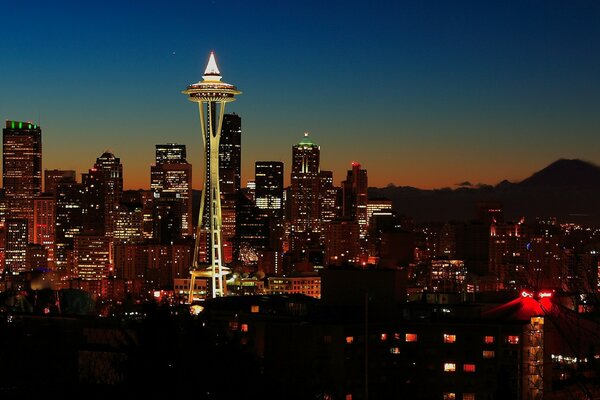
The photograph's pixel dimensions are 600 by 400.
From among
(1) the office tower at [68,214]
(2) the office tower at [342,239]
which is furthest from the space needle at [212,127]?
(1) the office tower at [68,214]

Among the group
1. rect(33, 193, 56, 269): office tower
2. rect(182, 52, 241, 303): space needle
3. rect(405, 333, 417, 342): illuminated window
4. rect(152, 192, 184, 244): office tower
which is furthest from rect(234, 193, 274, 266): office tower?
rect(405, 333, 417, 342): illuminated window

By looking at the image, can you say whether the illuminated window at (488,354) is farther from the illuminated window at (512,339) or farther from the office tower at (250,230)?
the office tower at (250,230)

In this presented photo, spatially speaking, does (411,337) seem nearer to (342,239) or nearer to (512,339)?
(512,339)

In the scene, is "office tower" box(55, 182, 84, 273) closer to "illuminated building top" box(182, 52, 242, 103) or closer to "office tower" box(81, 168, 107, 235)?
"office tower" box(81, 168, 107, 235)

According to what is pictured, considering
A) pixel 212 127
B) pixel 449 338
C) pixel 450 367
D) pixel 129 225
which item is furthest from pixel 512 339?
pixel 129 225

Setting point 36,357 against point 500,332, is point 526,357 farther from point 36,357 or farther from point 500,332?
point 36,357
